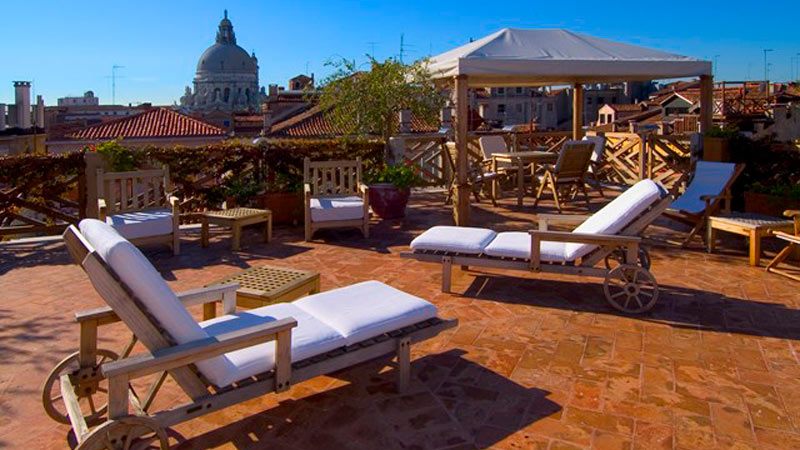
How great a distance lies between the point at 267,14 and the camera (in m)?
18.3

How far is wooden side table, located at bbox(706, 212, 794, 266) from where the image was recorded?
5.90 meters

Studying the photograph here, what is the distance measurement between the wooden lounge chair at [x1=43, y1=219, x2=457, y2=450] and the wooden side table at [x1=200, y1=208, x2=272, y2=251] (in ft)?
11.6

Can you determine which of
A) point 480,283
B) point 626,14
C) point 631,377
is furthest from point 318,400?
point 626,14

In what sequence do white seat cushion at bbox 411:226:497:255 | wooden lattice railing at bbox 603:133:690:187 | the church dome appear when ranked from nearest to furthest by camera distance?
white seat cushion at bbox 411:226:497:255
wooden lattice railing at bbox 603:133:690:187
the church dome

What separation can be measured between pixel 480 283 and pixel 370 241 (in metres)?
2.07

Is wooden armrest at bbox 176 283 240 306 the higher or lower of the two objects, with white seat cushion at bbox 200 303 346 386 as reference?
higher

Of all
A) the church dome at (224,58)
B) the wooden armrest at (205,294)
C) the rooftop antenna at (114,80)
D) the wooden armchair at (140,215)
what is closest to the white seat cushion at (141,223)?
the wooden armchair at (140,215)

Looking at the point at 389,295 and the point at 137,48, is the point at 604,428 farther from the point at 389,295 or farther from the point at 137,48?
the point at 137,48

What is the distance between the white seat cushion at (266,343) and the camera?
2842 mm

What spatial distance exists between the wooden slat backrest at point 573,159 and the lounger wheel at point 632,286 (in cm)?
437

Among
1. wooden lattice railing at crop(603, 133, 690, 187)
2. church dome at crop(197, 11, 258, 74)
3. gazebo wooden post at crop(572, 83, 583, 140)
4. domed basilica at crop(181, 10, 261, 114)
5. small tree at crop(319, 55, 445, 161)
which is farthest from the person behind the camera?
church dome at crop(197, 11, 258, 74)

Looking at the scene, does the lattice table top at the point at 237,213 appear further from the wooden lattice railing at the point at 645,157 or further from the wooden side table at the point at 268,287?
the wooden lattice railing at the point at 645,157

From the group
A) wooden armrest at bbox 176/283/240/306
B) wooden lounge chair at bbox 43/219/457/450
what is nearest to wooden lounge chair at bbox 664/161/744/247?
wooden lounge chair at bbox 43/219/457/450

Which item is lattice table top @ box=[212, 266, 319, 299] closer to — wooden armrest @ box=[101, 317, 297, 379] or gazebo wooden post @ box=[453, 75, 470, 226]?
wooden armrest @ box=[101, 317, 297, 379]
